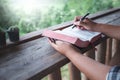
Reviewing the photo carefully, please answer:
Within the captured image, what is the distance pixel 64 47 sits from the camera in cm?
95

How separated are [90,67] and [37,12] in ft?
2.37

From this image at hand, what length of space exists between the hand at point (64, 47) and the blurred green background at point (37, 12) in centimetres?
40

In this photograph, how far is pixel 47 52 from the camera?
996 mm

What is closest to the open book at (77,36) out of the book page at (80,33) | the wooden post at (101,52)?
the book page at (80,33)

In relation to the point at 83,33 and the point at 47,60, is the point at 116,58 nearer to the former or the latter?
the point at 83,33

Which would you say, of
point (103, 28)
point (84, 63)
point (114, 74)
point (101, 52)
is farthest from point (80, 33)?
point (101, 52)

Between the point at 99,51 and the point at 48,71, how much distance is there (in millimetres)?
925

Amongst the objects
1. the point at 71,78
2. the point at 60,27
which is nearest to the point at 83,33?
the point at 60,27

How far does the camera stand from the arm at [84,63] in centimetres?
77

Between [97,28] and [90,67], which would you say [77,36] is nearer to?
[97,28]

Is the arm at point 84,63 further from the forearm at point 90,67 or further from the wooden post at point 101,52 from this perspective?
the wooden post at point 101,52

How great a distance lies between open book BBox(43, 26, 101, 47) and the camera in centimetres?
100

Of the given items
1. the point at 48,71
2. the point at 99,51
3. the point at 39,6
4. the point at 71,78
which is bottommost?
the point at 71,78

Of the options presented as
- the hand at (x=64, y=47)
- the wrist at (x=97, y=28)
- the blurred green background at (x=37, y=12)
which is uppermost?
the blurred green background at (x=37, y=12)
